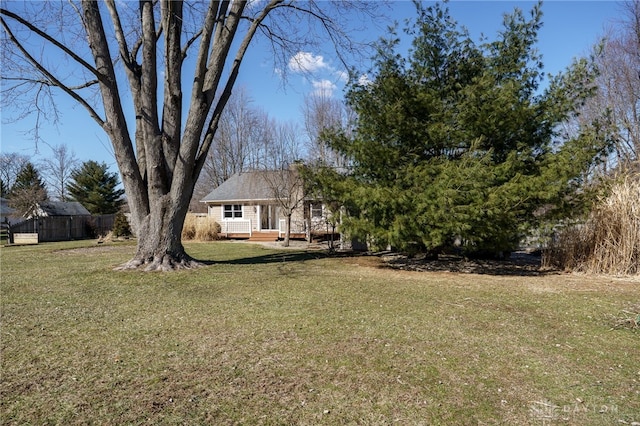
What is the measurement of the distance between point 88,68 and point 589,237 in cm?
1238

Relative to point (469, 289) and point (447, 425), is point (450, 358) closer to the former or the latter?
point (447, 425)

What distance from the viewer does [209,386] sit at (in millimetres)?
3078

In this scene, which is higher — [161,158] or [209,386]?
[161,158]

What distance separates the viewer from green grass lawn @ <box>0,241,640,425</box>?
274cm

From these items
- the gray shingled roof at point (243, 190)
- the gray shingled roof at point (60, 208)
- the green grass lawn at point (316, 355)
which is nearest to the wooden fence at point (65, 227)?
the gray shingled roof at point (60, 208)

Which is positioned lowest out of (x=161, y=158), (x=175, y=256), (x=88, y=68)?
(x=175, y=256)

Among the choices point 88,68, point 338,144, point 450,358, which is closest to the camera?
point 450,358

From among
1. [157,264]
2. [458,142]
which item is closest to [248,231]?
[157,264]

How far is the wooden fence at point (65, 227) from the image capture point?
21750 mm

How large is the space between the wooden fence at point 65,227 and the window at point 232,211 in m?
8.34

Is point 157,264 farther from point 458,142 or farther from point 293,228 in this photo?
point 293,228

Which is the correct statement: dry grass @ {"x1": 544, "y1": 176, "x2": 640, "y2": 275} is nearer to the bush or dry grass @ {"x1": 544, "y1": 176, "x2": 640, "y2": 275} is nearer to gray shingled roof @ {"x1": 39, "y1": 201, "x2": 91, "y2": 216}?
the bush

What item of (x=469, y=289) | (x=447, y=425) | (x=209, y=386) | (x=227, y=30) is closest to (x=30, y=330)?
(x=209, y=386)

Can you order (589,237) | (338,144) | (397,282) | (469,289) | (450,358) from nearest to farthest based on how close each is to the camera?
(450,358) → (469,289) → (397,282) → (589,237) → (338,144)
